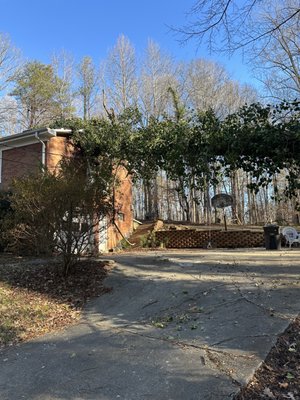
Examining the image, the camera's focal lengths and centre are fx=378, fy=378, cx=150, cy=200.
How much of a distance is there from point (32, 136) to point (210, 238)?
34.2 feet

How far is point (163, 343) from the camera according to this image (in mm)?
5230

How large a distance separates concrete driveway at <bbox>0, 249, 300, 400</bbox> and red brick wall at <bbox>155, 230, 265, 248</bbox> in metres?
10.5

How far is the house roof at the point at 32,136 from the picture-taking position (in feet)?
52.3

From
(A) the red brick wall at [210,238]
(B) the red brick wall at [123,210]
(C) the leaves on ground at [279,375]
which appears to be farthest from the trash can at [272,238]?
(C) the leaves on ground at [279,375]

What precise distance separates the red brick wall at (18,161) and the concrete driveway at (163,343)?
9.31 metres

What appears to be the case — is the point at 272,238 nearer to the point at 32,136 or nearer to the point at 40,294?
the point at 40,294

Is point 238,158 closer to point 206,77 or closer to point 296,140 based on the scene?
point 296,140

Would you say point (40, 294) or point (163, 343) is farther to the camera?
point (40, 294)

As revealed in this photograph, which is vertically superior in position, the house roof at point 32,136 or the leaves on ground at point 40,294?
the house roof at point 32,136

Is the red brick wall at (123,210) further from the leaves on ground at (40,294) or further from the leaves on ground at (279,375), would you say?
the leaves on ground at (279,375)

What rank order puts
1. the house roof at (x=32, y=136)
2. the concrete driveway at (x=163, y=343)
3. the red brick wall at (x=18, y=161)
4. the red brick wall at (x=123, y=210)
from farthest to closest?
1. the red brick wall at (x=123, y=210)
2. the red brick wall at (x=18, y=161)
3. the house roof at (x=32, y=136)
4. the concrete driveway at (x=163, y=343)

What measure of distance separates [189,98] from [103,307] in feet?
90.9

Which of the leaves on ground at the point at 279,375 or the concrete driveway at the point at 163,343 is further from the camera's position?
the concrete driveway at the point at 163,343

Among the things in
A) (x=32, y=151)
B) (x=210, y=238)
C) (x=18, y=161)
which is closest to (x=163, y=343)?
(x=32, y=151)
